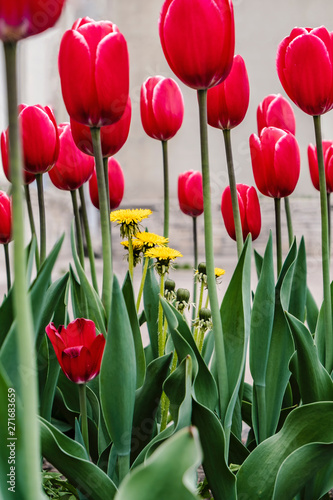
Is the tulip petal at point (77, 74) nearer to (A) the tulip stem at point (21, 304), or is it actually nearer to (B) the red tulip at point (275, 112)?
(A) the tulip stem at point (21, 304)

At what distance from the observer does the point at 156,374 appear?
391 mm

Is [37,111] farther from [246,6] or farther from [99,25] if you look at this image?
[246,6]

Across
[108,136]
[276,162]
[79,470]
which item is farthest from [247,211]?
[79,470]

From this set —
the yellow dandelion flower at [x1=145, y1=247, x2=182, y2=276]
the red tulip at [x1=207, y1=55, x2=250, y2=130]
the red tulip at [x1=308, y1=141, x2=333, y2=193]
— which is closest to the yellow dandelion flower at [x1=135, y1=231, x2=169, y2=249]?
the yellow dandelion flower at [x1=145, y1=247, x2=182, y2=276]

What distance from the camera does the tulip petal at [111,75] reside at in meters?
0.33

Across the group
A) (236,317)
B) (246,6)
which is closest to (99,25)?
(236,317)

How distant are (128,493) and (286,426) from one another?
204 millimetres

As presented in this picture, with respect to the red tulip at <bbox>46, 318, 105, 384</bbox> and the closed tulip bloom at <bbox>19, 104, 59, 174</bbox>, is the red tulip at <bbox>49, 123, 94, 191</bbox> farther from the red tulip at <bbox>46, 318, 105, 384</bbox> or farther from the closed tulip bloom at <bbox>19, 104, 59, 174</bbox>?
the red tulip at <bbox>46, 318, 105, 384</bbox>

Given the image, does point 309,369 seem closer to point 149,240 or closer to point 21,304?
point 149,240

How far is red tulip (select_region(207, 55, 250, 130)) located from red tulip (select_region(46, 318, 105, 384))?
0.67ft

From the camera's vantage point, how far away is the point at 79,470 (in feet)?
1.13

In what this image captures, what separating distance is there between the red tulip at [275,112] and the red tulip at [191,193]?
0.36ft

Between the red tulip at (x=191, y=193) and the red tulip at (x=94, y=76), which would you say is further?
the red tulip at (x=191, y=193)

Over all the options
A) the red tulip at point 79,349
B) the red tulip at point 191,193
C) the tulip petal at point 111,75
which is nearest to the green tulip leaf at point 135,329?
the red tulip at point 79,349
